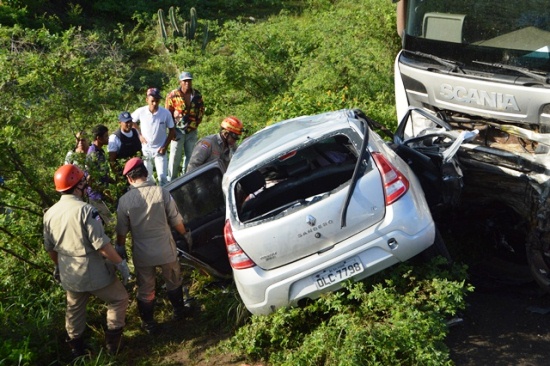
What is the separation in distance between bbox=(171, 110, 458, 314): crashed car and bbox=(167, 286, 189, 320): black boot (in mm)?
1147

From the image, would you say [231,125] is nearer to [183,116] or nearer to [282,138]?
[282,138]

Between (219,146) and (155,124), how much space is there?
1.87 meters

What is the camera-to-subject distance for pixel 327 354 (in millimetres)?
5555

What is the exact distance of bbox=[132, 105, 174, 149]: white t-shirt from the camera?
969 cm

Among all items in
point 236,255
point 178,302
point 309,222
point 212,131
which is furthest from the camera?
point 212,131

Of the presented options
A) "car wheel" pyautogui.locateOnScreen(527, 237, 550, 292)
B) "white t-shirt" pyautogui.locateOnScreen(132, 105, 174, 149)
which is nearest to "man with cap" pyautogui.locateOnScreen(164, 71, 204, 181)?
"white t-shirt" pyautogui.locateOnScreen(132, 105, 174, 149)

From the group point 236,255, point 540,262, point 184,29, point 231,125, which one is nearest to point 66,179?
point 236,255

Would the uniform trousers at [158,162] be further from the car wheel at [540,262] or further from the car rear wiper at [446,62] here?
the car wheel at [540,262]

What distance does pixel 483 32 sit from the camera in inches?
282

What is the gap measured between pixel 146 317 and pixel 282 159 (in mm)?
2005

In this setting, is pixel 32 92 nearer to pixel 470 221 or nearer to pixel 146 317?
pixel 146 317

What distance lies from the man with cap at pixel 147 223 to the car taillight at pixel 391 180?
1953mm

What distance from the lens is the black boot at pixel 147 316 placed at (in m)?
6.92

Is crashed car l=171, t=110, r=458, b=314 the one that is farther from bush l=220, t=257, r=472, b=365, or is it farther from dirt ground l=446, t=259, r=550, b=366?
dirt ground l=446, t=259, r=550, b=366
